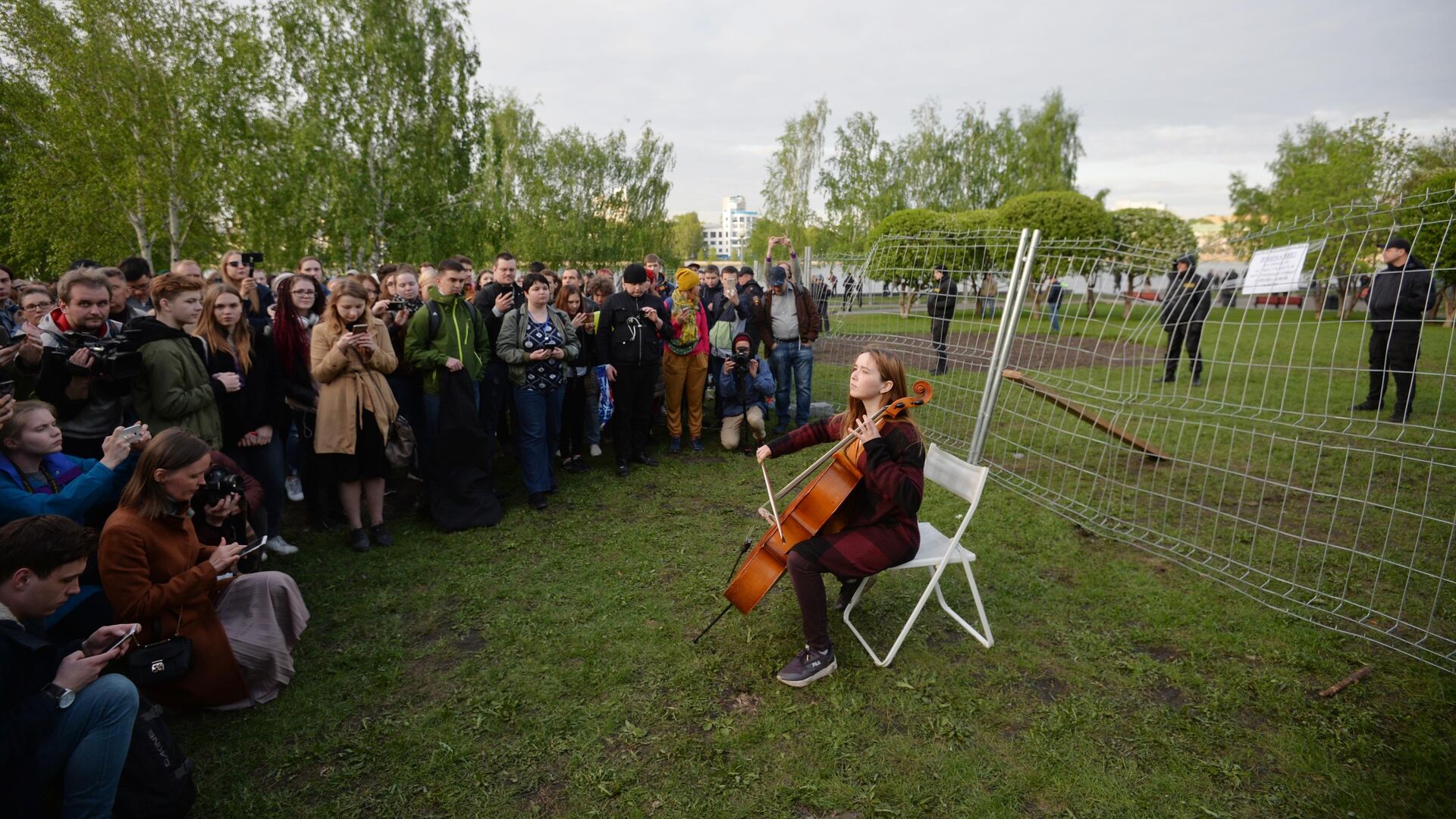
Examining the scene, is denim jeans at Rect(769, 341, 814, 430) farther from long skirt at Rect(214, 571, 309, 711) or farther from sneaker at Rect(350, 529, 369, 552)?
long skirt at Rect(214, 571, 309, 711)

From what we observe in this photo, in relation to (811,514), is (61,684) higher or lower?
lower

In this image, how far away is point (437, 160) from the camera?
22.2m

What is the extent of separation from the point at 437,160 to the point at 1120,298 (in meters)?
22.7

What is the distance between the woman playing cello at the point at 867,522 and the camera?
3.18m

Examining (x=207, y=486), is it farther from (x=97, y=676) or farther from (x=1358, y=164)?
(x=1358, y=164)

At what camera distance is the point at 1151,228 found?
2436 cm

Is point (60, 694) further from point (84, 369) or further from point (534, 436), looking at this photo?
point (534, 436)

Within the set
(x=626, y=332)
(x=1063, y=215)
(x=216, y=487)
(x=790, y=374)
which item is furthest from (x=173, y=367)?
(x=1063, y=215)

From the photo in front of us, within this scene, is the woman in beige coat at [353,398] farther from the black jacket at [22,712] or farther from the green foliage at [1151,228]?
the green foliage at [1151,228]

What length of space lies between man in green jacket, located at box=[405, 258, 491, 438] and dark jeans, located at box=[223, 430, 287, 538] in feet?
3.63

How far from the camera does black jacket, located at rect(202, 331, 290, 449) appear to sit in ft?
14.0

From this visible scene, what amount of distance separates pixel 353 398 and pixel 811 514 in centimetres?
331

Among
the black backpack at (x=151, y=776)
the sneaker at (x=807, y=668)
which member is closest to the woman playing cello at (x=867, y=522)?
the sneaker at (x=807, y=668)

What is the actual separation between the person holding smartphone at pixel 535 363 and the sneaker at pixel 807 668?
3131 millimetres
